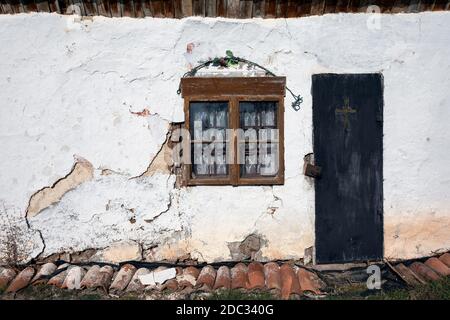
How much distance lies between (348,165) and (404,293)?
158 centimetres

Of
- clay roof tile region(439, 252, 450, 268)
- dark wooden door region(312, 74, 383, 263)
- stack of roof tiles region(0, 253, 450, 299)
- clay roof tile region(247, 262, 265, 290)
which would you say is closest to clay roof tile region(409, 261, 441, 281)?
stack of roof tiles region(0, 253, 450, 299)

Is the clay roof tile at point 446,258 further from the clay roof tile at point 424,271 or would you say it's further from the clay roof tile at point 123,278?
the clay roof tile at point 123,278

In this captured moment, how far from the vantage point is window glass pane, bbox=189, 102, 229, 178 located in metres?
5.09

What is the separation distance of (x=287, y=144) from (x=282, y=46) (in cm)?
120

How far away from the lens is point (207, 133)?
5117mm

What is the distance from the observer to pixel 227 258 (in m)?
5.12

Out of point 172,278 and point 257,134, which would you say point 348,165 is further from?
point 172,278

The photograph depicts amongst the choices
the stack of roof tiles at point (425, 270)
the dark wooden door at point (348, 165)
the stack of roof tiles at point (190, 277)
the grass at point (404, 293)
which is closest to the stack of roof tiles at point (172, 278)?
the stack of roof tiles at point (190, 277)

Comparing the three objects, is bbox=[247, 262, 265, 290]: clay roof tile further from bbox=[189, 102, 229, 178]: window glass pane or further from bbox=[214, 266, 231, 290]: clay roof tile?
bbox=[189, 102, 229, 178]: window glass pane

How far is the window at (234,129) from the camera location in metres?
4.99

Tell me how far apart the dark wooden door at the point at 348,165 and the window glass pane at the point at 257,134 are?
20.2 inches

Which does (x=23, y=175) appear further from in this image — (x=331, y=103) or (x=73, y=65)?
(x=331, y=103)
